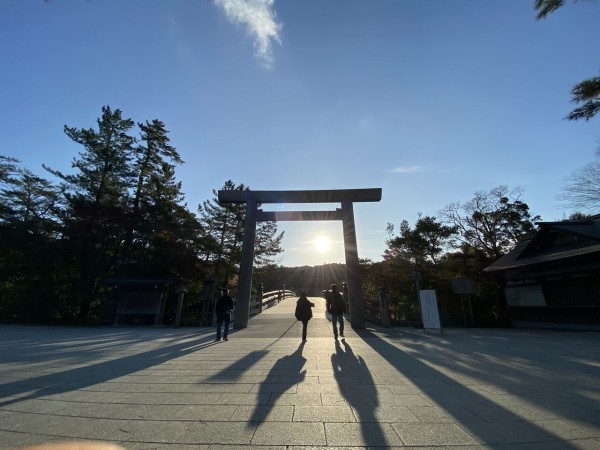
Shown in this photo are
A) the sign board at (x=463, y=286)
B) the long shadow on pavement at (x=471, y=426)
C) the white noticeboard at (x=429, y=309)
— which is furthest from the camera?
the sign board at (x=463, y=286)

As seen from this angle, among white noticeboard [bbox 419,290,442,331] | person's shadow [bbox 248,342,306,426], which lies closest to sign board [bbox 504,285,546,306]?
white noticeboard [bbox 419,290,442,331]

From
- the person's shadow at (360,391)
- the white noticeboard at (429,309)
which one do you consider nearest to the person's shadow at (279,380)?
the person's shadow at (360,391)

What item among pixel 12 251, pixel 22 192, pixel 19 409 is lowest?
pixel 19 409

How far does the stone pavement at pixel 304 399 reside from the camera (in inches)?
94.3

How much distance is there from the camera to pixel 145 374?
4.53 meters

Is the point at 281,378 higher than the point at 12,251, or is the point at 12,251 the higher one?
the point at 12,251

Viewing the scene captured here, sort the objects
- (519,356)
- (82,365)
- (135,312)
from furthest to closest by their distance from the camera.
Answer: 1. (135,312)
2. (519,356)
3. (82,365)

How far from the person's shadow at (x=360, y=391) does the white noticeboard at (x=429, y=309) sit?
4.54 m

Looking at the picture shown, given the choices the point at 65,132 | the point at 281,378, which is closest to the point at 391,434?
the point at 281,378

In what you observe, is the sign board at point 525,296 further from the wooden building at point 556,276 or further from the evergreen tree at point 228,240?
the evergreen tree at point 228,240

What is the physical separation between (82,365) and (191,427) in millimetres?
4227

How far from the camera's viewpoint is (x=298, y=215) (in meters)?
12.6

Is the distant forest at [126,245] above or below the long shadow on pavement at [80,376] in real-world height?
above

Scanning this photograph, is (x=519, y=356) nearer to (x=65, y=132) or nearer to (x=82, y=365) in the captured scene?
(x=82, y=365)
